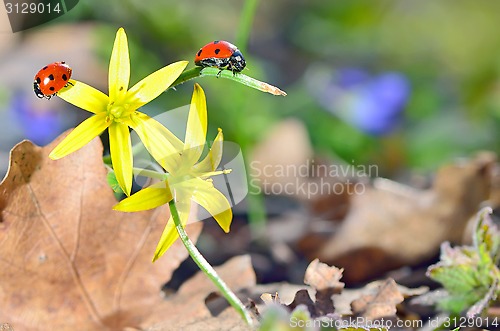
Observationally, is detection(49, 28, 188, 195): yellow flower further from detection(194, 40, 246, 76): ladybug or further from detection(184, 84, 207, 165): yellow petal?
detection(194, 40, 246, 76): ladybug

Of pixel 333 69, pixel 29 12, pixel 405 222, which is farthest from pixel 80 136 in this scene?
pixel 333 69

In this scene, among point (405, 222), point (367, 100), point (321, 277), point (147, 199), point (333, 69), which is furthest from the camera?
point (333, 69)

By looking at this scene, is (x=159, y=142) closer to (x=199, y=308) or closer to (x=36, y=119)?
(x=199, y=308)

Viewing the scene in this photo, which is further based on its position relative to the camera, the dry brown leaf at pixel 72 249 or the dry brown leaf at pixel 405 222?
the dry brown leaf at pixel 405 222

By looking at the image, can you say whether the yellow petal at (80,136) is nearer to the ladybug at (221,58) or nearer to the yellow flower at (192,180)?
the yellow flower at (192,180)

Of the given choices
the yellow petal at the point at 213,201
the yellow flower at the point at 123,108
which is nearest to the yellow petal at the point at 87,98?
the yellow flower at the point at 123,108
